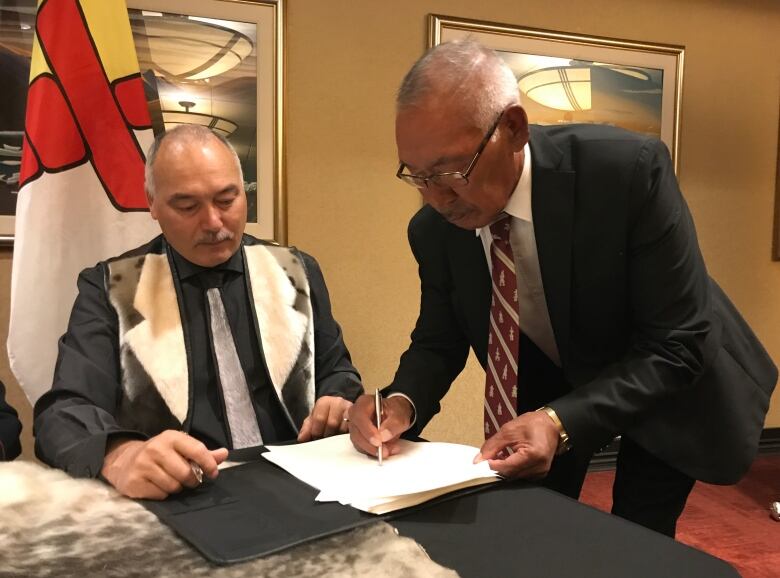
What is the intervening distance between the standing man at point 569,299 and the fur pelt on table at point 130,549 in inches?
14.0

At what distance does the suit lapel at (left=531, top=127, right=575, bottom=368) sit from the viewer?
140cm

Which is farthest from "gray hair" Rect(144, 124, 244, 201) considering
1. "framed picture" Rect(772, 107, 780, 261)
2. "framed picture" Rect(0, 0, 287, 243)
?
"framed picture" Rect(772, 107, 780, 261)

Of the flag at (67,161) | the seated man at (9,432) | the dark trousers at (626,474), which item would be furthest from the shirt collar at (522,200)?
the flag at (67,161)

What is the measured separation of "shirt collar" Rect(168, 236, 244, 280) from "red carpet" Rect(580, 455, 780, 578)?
2.05m

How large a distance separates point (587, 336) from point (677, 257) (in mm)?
242

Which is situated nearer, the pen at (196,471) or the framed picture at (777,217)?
the pen at (196,471)

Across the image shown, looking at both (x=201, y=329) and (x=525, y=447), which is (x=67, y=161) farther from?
(x=525, y=447)

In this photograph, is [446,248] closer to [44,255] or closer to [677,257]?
[677,257]

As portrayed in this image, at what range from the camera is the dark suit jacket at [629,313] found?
1.33m

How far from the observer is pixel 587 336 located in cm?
147

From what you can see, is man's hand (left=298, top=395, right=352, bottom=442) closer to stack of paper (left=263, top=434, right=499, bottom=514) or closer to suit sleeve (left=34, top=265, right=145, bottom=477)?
stack of paper (left=263, top=434, right=499, bottom=514)

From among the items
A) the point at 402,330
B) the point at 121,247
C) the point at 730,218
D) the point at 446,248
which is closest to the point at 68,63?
the point at 121,247

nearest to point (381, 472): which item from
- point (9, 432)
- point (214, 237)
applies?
point (214, 237)

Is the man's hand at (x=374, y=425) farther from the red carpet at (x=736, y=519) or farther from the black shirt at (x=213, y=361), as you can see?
the red carpet at (x=736, y=519)
